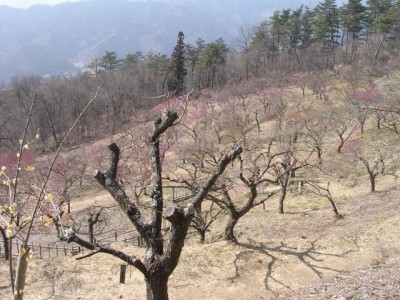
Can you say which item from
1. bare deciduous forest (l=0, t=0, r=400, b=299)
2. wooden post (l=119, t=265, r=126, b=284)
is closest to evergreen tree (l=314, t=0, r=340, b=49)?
bare deciduous forest (l=0, t=0, r=400, b=299)

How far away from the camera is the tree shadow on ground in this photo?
11.7 metres

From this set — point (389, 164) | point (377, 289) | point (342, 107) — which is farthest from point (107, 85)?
point (377, 289)

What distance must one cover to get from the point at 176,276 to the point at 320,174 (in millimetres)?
17482

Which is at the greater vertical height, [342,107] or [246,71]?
[246,71]

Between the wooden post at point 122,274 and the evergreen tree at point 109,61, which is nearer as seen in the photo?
the wooden post at point 122,274

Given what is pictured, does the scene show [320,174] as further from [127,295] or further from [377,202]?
[127,295]

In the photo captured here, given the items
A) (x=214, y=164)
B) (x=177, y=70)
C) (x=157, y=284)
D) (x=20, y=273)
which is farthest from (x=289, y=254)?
(x=177, y=70)

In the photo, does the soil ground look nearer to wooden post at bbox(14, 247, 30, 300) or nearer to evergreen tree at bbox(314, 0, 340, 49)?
wooden post at bbox(14, 247, 30, 300)

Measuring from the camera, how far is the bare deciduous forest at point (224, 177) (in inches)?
315

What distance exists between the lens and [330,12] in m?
55.4

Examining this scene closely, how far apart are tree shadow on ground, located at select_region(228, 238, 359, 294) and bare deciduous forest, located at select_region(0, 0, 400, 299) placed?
2.3 inches

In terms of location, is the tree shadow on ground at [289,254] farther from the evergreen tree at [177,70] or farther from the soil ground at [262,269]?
the evergreen tree at [177,70]

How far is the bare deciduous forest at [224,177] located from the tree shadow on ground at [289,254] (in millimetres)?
58

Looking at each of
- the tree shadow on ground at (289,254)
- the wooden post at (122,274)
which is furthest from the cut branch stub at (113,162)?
the tree shadow on ground at (289,254)
